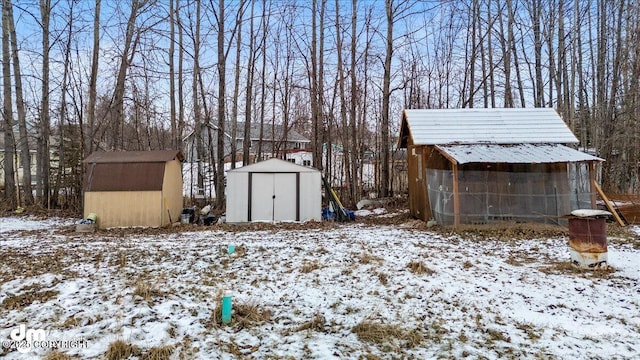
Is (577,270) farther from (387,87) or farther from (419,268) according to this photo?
(387,87)

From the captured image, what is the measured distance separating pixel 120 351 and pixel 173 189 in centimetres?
897

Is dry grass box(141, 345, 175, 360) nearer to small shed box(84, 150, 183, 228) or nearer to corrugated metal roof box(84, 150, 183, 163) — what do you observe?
small shed box(84, 150, 183, 228)

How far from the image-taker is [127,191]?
10.4m

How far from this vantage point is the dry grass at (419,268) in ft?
18.0

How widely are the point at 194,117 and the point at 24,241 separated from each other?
30.1 feet

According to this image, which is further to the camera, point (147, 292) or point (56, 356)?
point (147, 292)

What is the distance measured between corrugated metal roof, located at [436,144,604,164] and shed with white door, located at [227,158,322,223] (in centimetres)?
411

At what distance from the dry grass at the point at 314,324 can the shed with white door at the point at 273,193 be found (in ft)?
24.3

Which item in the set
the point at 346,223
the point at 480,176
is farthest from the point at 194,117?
the point at 480,176

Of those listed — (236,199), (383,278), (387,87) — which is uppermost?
(387,87)

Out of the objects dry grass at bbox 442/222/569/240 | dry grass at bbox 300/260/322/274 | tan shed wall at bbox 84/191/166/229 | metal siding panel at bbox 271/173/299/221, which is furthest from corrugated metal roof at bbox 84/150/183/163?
dry grass at bbox 442/222/569/240

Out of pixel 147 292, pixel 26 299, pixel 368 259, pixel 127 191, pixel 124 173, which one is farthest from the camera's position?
pixel 124 173

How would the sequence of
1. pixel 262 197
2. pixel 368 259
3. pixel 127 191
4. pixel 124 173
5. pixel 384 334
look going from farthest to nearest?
pixel 262 197, pixel 124 173, pixel 127 191, pixel 368 259, pixel 384 334

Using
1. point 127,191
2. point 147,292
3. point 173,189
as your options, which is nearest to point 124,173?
point 127,191
